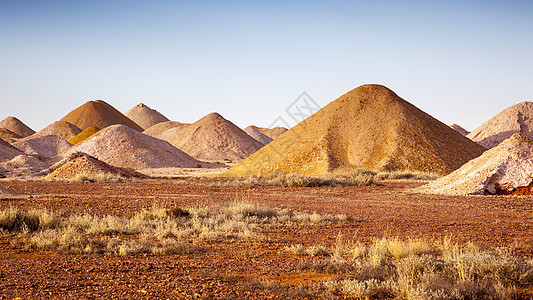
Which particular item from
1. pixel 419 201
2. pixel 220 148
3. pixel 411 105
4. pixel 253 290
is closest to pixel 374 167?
pixel 411 105

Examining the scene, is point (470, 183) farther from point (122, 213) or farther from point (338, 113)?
point (338, 113)

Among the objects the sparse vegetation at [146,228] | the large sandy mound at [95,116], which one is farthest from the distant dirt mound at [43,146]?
the sparse vegetation at [146,228]

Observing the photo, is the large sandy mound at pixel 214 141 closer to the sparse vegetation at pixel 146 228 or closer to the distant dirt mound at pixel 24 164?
the distant dirt mound at pixel 24 164

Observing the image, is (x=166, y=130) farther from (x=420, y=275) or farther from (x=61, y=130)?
(x=420, y=275)

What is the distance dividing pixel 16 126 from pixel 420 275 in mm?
153145

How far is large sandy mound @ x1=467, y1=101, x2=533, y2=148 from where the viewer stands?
67500 mm

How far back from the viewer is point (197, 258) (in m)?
7.82

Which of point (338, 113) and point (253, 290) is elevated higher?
point (338, 113)

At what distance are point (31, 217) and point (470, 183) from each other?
1759 cm

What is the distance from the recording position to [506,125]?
A: 70938mm

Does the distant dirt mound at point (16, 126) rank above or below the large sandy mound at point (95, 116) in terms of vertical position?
below

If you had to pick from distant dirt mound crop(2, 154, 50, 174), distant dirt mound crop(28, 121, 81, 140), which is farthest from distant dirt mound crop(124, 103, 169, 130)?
distant dirt mound crop(2, 154, 50, 174)

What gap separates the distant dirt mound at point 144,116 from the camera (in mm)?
161000

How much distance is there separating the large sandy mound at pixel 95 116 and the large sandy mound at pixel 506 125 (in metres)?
99.5
